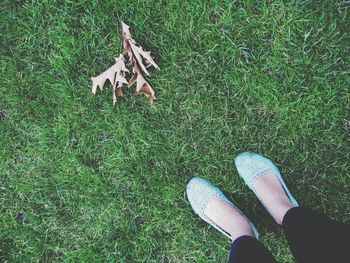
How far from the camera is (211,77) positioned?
2543 mm

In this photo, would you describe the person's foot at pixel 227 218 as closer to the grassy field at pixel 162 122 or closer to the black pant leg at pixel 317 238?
the grassy field at pixel 162 122

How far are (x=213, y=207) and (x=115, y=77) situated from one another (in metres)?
1.01

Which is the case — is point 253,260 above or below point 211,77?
below

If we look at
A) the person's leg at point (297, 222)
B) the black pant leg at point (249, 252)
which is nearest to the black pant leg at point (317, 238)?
the person's leg at point (297, 222)

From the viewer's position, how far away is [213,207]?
2594mm

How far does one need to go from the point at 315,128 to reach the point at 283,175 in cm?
35

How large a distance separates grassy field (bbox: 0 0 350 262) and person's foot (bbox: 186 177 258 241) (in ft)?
0.22

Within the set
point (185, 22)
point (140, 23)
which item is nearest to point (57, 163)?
point (140, 23)

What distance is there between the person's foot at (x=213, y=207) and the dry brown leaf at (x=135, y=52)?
2.49 ft

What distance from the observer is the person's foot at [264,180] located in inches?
98.0

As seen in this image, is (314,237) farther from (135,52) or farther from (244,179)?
(135,52)

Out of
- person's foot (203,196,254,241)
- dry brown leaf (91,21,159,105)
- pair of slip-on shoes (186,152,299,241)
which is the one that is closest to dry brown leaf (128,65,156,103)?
dry brown leaf (91,21,159,105)

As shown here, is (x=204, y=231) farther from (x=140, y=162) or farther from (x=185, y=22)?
(x=185, y=22)

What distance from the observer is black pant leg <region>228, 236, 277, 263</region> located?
2.05 metres
